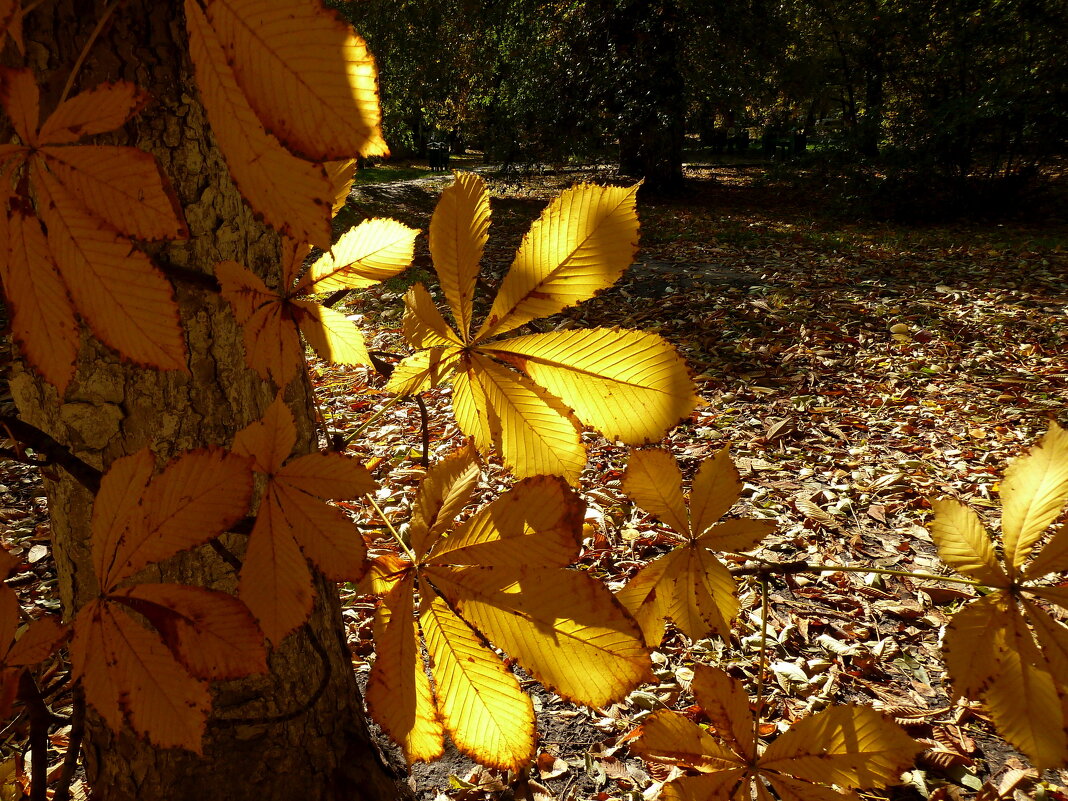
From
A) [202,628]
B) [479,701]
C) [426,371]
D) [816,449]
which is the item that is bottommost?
[816,449]

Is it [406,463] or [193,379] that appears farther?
[406,463]

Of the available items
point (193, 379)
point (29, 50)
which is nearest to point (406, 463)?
point (193, 379)

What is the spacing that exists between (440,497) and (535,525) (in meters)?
0.11

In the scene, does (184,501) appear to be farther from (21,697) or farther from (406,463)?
(406,463)

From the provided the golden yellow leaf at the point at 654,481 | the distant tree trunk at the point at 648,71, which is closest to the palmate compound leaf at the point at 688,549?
the golden yellow leaf at the point at 654,481

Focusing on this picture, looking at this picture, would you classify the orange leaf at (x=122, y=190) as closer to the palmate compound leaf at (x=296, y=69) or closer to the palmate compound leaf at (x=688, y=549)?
the palmate compound leaf at (x=296, y=69)

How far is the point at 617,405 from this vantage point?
1.21 ft

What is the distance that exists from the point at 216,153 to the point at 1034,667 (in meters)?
0.68

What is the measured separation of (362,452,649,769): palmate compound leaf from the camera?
0.36 metres

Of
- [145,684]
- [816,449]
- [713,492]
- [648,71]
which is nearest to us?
[145,684]

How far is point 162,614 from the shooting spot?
32cm

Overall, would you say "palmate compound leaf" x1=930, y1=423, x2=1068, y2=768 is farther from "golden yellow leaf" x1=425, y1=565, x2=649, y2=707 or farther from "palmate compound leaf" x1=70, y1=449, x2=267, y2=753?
"palmate compound leaf" x1=70, y1=449, x2=267, y2=753

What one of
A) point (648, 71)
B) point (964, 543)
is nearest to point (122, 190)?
point (964, 543)

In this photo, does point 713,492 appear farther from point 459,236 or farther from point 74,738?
point 74,738
